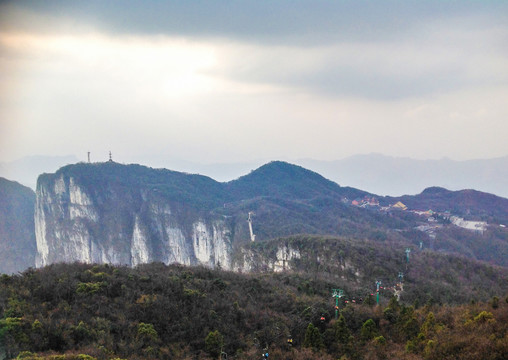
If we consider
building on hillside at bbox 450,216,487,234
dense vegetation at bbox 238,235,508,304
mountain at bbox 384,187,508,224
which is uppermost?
mountain at bbox 384,187,508,224

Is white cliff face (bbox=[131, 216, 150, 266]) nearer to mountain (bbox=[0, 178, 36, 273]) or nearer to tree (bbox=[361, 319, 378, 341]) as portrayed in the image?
mountain (bbox=[0, 178, 36, 273])

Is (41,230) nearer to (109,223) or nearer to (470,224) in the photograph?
(109,223)

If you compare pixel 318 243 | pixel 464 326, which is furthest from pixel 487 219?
pixel 464 326

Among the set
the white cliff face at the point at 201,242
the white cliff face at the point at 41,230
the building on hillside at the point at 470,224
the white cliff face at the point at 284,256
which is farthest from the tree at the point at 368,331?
the white cliff face at the point at 41,230

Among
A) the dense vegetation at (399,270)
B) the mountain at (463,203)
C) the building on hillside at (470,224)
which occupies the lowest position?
the dense vegetation at (399,270)

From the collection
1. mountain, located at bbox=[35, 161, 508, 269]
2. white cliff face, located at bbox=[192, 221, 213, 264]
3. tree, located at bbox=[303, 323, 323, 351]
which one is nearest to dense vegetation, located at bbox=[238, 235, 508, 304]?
tree, located at bbox=[303, 323, 323, 351]

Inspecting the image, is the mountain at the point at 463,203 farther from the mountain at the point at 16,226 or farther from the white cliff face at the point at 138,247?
the mountain at the point at 16,226

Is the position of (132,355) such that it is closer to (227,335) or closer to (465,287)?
(227,335)
